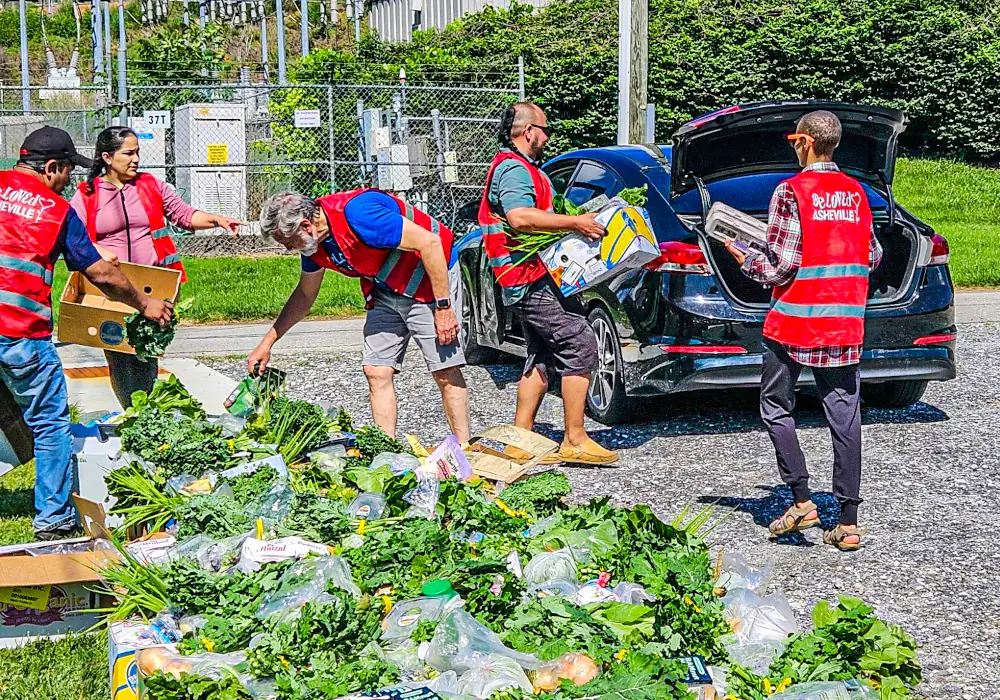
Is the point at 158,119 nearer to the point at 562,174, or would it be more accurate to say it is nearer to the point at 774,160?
the point at 562,174

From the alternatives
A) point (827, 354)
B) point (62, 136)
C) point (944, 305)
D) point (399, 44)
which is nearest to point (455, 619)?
point (827, 354)

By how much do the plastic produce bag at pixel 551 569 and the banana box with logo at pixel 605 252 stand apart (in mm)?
2689

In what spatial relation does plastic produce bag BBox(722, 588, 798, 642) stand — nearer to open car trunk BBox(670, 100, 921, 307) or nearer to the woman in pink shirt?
open car trunk BBox(670, 100, 921, 307)

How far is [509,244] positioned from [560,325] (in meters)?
0.52

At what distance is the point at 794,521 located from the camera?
17.4ft

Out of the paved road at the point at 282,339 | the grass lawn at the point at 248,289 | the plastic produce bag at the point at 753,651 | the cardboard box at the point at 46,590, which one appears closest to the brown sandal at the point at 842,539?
the plastic produce bag at the point at 753,651

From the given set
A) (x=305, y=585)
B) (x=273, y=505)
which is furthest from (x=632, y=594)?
(x=273, y=505)

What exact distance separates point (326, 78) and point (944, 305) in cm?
1955

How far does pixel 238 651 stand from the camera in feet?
10.5

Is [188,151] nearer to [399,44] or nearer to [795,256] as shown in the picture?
[399,44]

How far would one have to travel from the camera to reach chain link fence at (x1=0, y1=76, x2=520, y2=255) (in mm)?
17484

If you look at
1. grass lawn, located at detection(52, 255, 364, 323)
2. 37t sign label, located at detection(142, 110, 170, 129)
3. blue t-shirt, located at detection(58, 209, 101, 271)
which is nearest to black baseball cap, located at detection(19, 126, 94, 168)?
blue t-shirt, located at detection(58, 209, 101, 271)

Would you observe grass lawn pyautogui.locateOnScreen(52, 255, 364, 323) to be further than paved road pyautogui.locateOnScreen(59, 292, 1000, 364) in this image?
Yes

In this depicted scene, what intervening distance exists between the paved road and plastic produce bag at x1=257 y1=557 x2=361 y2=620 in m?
6.32
